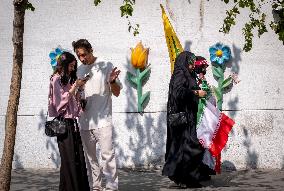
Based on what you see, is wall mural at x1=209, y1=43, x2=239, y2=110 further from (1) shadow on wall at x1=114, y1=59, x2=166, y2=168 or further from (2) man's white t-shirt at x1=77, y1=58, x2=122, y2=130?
(2) man's white t-shirt at x1=77, y1=58, x2=122, y2=130

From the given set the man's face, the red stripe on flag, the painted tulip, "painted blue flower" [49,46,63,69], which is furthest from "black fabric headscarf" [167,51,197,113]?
"painted blue flower" [49,46,63,69]

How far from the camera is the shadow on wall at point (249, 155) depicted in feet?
34.1

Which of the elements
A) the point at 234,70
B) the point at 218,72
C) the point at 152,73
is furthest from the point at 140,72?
the point at 234,70

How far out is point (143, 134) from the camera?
1054 cm

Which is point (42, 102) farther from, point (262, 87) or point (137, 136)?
point (262, 87)

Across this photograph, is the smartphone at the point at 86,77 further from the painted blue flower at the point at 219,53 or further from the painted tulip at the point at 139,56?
the painted blue flower at the point at 219,53

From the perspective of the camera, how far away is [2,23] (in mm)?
10789

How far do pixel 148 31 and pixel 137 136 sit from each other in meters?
1.76

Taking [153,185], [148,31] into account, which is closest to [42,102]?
[148,31]

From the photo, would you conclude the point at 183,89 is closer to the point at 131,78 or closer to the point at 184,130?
the point at 184,130

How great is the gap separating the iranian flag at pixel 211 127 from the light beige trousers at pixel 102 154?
4.91 feet

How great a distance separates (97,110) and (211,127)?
191 centimetres

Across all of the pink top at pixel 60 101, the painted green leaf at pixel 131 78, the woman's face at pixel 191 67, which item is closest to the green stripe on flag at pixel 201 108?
the woman's face at pixel 191 67

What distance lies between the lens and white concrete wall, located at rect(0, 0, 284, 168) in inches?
407
